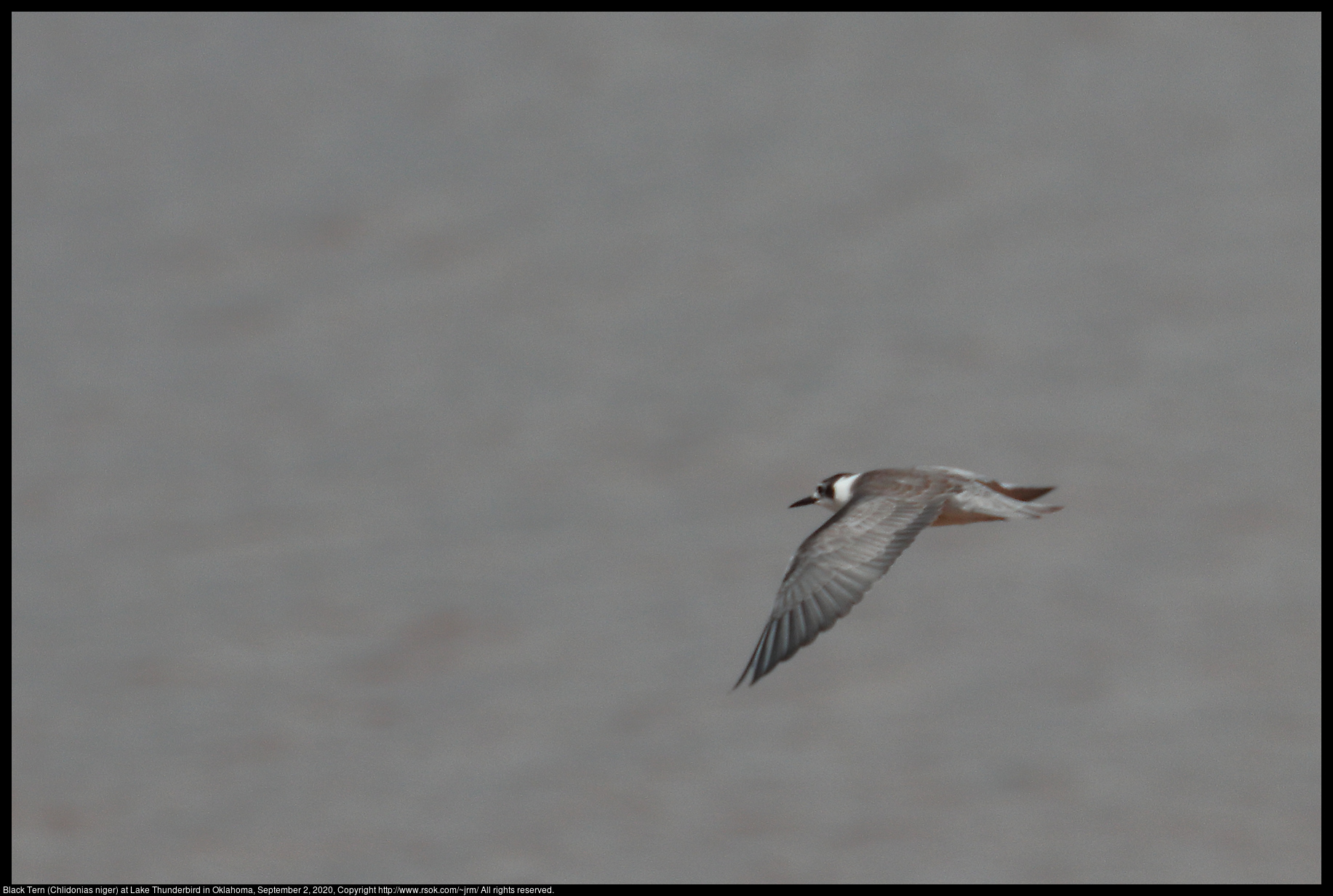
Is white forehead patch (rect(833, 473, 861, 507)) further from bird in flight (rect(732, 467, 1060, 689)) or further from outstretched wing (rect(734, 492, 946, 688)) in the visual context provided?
outstretched wing (rect(734, 492, 946, 688))

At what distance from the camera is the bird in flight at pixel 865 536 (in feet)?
26.3

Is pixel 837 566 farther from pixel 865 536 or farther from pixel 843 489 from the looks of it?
pixel 843 489

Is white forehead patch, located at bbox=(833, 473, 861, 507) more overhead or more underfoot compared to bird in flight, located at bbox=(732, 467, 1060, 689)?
more overhead

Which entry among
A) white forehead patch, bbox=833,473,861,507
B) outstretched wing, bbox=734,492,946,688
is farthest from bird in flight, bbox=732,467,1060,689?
white forehead patch, bbox=833,473,861,507

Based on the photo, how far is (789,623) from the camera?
8.08m

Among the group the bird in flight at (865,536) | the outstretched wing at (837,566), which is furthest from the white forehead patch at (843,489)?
the outstretched wing at (837,566)

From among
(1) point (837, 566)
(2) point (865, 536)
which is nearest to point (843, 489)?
(2) point (865, 536)

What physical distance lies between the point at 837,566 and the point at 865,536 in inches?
9.9

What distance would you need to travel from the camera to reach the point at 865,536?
841 cm

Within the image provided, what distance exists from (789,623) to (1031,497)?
184cm

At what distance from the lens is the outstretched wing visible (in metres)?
7.97

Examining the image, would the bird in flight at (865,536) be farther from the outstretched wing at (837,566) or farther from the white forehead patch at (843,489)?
the white forehead patch at (843,489)

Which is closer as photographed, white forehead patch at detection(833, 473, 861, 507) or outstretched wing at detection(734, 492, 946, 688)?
outstretched wing at detection(734, 492, 946, 688)
